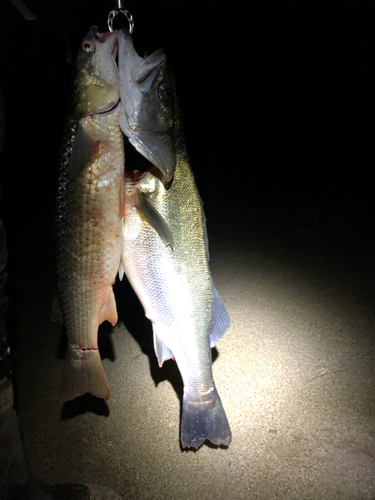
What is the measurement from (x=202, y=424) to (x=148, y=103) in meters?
1.34

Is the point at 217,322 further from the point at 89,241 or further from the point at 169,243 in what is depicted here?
the point at 89,241

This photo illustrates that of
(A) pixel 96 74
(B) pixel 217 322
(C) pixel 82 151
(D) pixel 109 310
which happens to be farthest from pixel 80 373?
(A) pixel 96 74

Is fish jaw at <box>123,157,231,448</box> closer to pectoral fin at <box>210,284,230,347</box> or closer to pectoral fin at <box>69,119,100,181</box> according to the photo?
pectoral fin at <box>210,284,230,347</box>

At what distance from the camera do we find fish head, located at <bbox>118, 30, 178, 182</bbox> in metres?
1.10

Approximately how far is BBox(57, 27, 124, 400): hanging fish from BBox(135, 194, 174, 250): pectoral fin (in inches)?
3.3

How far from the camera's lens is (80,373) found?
1287mm

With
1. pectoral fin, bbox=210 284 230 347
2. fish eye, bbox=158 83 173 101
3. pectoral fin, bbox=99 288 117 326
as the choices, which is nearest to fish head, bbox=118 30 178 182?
fish eye, bbox=158 83 173 101

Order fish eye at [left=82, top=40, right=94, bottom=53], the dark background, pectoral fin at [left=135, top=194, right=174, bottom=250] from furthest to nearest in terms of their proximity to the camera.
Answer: the dark background
pectoral fin at [left=135, top=194, right=174, bottom=250]
fish eye at [left=82, top=40, right=94, bottom=53]

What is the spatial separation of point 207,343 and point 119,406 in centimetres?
77

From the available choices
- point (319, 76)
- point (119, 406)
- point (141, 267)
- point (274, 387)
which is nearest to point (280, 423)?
point (274, 387)

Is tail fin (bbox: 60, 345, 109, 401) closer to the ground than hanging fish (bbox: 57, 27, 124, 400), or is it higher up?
closer to the ground

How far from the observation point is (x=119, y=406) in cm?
183

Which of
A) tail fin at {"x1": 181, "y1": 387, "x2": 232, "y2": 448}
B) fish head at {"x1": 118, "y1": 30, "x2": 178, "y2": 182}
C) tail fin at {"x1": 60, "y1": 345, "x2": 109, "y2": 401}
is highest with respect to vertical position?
fish head at {"x1": 118, "y1": 30, "x2": 178, "y2": 182}

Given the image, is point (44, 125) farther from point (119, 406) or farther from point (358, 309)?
point (358, 309)
